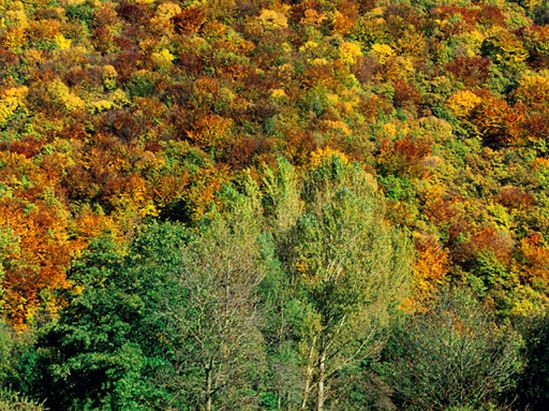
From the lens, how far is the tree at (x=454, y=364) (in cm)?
2280

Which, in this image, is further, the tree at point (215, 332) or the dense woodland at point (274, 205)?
the dense woodland at point (274, 205)

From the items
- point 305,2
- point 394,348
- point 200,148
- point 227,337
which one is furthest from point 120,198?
point 305,2

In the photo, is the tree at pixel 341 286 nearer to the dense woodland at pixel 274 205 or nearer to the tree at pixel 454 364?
the dense woodland at pixel 274 205

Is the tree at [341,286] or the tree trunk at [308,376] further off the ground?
the tree at [341,286]

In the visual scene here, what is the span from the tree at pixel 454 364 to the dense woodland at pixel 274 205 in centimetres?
11

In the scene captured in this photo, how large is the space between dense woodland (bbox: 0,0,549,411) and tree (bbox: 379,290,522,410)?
106 millimetres

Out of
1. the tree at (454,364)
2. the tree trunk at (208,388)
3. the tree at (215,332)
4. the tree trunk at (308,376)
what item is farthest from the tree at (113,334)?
the tree at (454,364)

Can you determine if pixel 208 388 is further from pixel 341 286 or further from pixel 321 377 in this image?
pixel 341 286

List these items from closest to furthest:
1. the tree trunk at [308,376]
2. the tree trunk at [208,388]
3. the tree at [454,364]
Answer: the tree trunk at [208,388] < the tree trunk at [308,376] < the tree at [454,364]

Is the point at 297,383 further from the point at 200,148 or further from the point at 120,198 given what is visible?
the point at 200,148

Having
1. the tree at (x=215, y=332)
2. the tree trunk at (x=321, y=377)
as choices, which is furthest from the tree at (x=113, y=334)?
the tree trunk at (x=321, y=377)

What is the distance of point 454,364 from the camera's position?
2278 cm

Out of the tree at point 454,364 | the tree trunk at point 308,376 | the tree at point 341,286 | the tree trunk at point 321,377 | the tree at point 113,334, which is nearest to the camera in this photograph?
the tree at point 113,334

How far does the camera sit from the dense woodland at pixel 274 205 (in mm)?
21453
